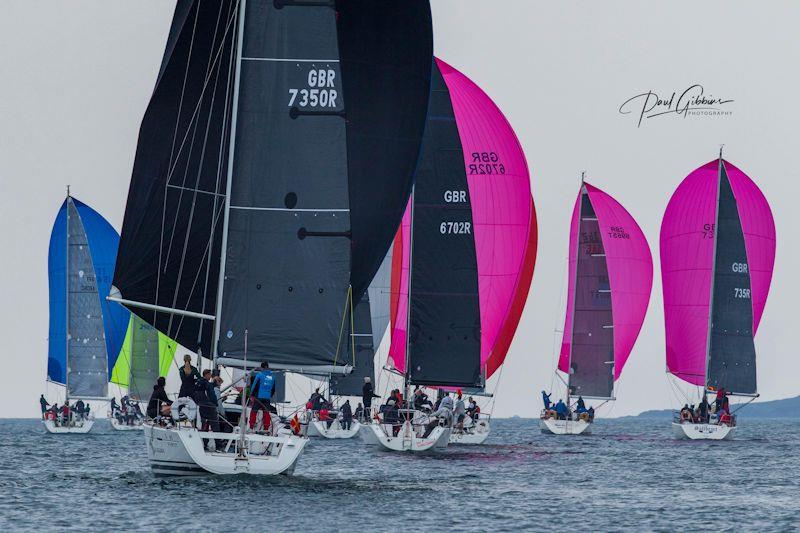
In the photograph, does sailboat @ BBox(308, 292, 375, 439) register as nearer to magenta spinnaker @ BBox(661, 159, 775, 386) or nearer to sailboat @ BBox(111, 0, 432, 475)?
magenta spinnaker @ BBox(661, 159, 775, 386)

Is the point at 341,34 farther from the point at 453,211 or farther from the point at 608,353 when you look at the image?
the point at 608,353

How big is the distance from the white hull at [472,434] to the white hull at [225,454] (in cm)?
1993

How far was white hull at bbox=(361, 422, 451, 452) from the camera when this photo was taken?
121 ft

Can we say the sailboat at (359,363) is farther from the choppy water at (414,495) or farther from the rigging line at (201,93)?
the rigging line at (201,93)

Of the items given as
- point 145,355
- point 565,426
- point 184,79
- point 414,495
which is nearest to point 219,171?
point 184,79

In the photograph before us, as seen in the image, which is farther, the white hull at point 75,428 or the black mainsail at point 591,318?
the white hull at point 75,428

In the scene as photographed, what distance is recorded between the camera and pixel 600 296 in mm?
60688

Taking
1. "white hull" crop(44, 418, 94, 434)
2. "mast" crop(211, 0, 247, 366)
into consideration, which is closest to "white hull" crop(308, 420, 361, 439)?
"white hull" crop(44, 418, 94, 434)

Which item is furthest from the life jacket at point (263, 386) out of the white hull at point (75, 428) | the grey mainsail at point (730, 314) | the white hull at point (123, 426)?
the white hull at point (123, 426)

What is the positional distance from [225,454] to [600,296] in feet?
124

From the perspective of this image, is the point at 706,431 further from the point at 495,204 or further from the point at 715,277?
the point at 495,204

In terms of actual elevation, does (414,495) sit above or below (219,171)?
below

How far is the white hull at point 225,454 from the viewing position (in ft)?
80.2

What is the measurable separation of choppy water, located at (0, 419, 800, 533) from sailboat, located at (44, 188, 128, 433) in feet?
71.1
